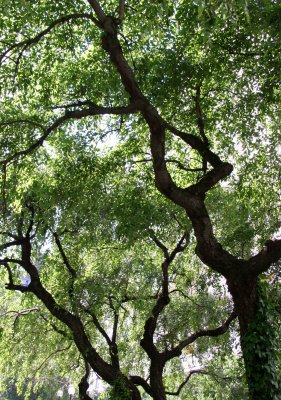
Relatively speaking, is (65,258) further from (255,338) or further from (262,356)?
A: (262,356)

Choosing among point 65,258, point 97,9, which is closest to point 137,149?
point 65,258

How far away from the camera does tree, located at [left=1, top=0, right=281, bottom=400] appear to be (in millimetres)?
6684

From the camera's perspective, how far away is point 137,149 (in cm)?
960

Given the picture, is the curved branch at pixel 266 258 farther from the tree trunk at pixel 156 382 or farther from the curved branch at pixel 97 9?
the tree trunk at pixel 156 382

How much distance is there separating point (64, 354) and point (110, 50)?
8539 millimetres

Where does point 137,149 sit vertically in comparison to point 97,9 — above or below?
above

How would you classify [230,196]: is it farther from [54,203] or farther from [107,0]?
[107,0]

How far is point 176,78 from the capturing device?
7570 mm

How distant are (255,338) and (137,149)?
471 cm

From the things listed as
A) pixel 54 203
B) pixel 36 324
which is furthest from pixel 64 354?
pixel 54 203

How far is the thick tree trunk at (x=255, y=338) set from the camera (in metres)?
6.45

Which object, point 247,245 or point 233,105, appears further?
point 247,245

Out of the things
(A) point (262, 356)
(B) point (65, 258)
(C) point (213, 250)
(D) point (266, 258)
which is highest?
(B) point (65, 258)

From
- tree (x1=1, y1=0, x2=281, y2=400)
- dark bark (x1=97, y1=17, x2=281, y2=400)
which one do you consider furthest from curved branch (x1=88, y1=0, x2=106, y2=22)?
dark bark (x1=97, y1=17, x2=281, y2=400)
